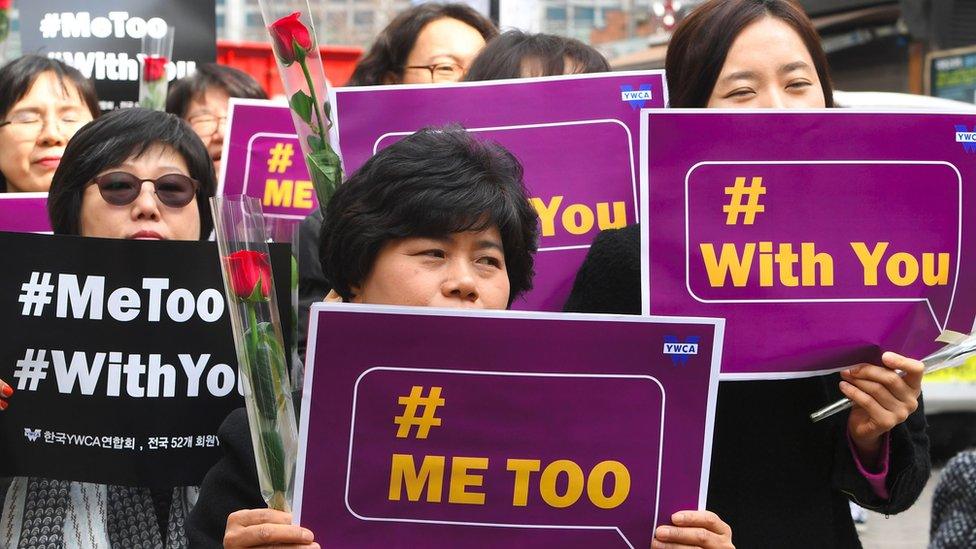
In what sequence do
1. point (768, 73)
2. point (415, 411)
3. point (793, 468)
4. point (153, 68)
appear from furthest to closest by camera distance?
point (153, 68)
point (768, 73)
point (793, 468)
point (415, 411)

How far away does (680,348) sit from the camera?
7.43ft

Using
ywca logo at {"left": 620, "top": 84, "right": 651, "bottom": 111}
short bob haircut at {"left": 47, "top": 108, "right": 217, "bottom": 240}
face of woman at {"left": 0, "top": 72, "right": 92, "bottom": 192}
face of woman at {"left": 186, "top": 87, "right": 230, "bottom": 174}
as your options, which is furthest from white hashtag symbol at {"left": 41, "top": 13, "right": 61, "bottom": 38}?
ywca logo at {"left": 620, "top": 84, "right": 651, "bottom": 111}

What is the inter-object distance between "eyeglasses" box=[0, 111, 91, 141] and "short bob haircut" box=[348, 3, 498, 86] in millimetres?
882

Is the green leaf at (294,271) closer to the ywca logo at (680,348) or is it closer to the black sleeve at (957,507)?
the ywca logo at (680,348)

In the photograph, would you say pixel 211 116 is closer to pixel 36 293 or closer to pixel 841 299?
pixel 36 293

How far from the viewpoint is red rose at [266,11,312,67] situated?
2.78 m

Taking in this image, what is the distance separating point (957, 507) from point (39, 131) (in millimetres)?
3374

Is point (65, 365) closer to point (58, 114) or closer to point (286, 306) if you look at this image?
point (286, 306)

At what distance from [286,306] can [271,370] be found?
0.62m

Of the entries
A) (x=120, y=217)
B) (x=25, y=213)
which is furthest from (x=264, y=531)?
(x=25, y=213)

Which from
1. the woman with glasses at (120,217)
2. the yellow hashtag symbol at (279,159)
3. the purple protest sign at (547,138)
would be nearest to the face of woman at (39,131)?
the yellow hashtag symbol at (279,159)

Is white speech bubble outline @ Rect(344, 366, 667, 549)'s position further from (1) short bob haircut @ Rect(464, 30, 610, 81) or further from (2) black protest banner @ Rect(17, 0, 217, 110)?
(2) black protest banner @ Rect(17, 0, 217, 110)

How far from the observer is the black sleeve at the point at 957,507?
1751 mm

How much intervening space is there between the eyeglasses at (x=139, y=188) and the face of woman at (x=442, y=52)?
1103mm
